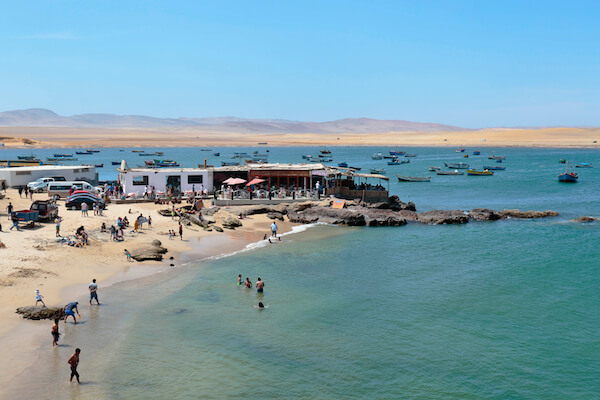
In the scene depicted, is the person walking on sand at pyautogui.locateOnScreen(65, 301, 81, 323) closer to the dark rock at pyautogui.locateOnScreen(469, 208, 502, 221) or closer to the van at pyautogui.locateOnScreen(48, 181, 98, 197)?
the van at pyautogui.locateOnScreen(48, 181, 98, 197)

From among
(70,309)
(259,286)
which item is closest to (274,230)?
(259,286)

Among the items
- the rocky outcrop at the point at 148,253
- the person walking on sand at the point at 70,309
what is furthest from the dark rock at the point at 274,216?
the person walking on sand at the point at 70,309

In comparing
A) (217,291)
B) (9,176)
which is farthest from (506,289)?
(9,176)

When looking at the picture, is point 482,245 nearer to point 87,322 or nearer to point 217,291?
point 217,291

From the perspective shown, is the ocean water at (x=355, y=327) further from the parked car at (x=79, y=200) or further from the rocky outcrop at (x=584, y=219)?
Result: the parked car at (x=79, y=200)

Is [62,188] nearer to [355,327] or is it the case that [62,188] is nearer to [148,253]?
[148,253]

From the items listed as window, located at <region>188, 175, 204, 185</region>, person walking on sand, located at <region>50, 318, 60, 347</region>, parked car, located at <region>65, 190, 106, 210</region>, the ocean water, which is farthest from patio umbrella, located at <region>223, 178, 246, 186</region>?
person walking on sand, located at <region>50, 318, 60, 347</region>
